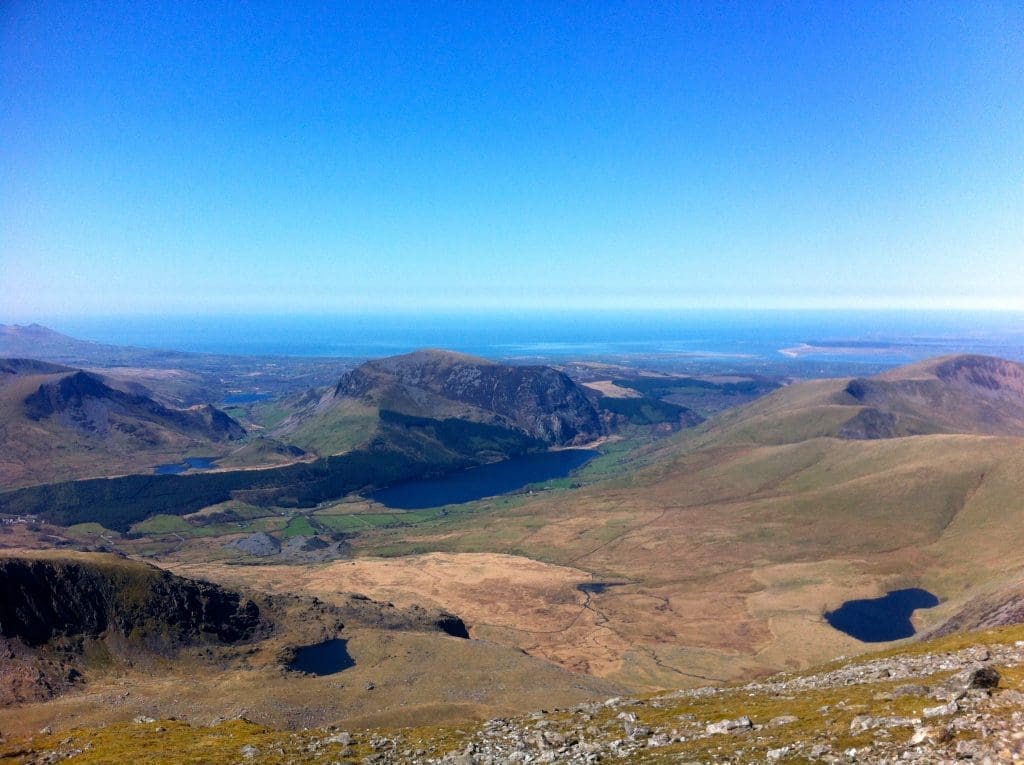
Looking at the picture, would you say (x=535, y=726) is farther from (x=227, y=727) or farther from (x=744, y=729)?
(x=227, y=727)

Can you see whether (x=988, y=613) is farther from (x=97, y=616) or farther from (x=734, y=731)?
(x=97, y=616)

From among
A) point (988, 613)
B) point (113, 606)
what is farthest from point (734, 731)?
point (113, 606)

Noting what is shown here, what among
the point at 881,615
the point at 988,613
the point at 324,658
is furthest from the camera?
the point at 881,615

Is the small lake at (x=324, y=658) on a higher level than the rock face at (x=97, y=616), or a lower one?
lower

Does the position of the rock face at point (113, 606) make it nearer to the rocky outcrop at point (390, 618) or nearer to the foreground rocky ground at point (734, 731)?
the rocky outcrop at point (390, 618)

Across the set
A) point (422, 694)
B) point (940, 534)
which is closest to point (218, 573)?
point (422, 694)

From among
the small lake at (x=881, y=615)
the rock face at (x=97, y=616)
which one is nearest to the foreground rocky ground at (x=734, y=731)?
the rock face at (x=97, y=616)

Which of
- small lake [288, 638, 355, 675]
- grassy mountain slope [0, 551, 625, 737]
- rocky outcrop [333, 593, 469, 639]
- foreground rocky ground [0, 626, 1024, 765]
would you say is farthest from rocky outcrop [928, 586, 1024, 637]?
small lake [288, 638, 355, 675]

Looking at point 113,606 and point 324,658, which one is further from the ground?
point 113,606
